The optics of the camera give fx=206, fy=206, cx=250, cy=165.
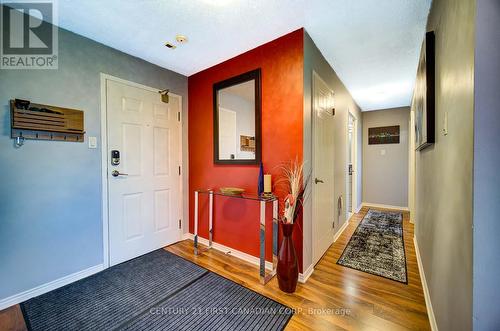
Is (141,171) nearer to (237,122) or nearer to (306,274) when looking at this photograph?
(237,122)

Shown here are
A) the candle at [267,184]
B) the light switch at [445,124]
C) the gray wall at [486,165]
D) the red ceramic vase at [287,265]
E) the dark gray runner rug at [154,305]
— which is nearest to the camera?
the gray wall at [486,165]

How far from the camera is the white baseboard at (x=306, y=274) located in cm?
195

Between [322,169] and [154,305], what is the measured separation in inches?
80.0

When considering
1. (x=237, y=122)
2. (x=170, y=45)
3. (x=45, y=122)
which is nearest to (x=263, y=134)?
(x=237, y=122)

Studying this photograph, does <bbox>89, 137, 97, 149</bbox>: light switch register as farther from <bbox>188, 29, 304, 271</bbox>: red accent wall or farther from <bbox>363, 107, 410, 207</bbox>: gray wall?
<bbox>363, 107, 410, 207</bbox>: gray wall

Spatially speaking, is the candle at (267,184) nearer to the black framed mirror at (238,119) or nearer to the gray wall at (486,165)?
the black framed mirror at (238,119)

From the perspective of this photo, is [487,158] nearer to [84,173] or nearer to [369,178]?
[84,173]

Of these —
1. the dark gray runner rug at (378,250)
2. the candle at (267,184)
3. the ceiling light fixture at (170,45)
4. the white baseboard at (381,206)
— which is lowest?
the dark gray runner rug at (378,250)

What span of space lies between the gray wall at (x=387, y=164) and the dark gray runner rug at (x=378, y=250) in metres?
1.18

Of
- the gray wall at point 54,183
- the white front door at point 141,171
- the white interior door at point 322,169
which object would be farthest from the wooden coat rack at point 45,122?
the white interior door at point 322,169

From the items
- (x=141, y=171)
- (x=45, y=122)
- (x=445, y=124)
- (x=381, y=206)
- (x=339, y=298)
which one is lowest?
(x=339, y=298)

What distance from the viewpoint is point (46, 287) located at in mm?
1787

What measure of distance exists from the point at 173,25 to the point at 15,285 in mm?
2522

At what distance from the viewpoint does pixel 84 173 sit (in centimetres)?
202
